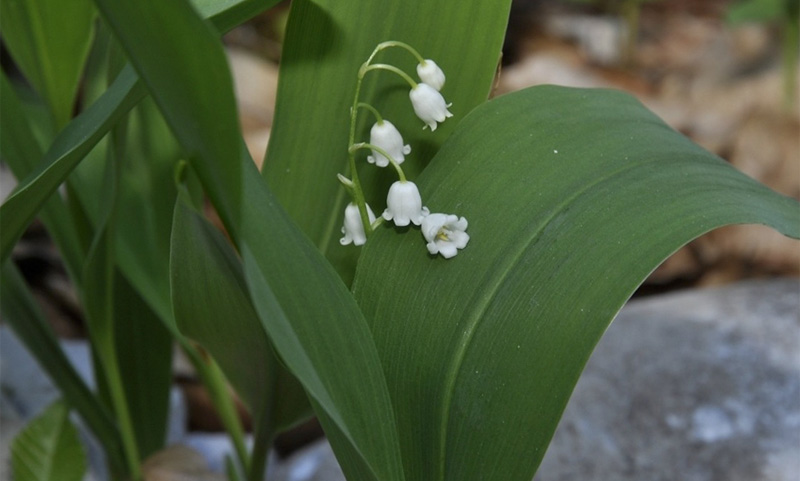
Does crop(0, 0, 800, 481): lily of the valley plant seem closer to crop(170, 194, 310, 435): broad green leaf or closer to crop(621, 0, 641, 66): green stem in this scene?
crop(170, 194, 310, 435): broad green leaf

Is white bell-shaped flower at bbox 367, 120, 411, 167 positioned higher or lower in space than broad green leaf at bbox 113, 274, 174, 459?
higher

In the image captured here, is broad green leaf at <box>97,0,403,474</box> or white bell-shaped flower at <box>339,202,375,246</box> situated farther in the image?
white bell-shaped flower at <box>339,202,375,246</box>

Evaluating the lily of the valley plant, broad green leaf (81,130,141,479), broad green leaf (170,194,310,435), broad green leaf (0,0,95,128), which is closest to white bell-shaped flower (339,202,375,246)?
the lily of the valley plant

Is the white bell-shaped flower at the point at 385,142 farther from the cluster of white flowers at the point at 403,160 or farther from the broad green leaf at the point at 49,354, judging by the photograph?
the broad green leaf at the point at 49,354

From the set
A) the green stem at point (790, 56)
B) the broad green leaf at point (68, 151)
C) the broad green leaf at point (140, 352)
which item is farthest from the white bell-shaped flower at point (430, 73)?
the green stem at point (790, 56)

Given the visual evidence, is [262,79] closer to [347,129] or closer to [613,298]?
[347,129]

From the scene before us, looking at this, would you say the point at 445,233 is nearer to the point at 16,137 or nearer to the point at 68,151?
the point at 68,151

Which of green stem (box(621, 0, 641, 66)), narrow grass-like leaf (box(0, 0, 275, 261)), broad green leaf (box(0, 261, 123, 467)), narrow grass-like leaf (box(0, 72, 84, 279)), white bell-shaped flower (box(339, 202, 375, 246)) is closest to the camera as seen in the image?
narrow grass-like leaf (box(0, 0, 275, 261))

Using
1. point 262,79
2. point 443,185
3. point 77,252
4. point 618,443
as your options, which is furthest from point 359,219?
point 262,79
